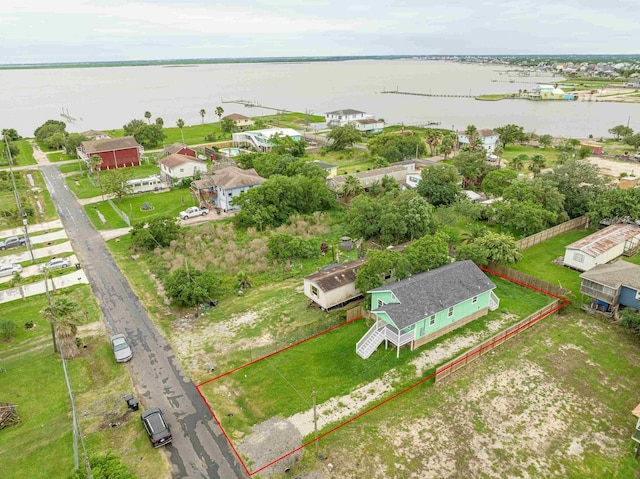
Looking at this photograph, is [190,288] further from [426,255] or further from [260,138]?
[260,138]

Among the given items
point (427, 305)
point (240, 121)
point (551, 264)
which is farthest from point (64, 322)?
point (240, 121)

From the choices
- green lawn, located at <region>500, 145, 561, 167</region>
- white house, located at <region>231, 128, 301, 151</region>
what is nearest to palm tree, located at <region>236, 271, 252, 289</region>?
white house, located at <region>231, 128, 301, 151</region>

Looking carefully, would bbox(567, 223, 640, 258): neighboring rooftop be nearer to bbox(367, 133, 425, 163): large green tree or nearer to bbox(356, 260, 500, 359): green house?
bbox(356, 260, 500, 359): green house

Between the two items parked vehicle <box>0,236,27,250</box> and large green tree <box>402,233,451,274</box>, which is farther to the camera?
parked vehicle <box>0,236,27,250</box>

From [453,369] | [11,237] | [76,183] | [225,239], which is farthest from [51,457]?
[76,183]

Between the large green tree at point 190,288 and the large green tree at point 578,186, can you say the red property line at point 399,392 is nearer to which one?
the large green tree at point 190,288

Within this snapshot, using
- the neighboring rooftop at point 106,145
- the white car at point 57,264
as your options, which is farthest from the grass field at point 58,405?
the neighboring rooftop at point 106,145
